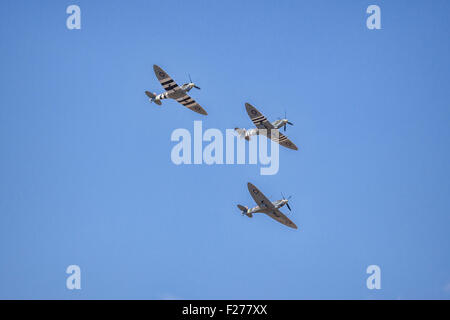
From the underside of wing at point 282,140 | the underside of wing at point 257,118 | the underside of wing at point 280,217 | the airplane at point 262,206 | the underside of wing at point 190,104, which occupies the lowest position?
the underside of wing at point 280,217

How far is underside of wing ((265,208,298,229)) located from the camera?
7144 centimetres

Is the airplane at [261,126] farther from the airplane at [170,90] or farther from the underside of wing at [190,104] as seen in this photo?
the airplane at [170,90]

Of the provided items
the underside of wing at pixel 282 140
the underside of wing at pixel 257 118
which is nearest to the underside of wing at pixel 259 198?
the underside of wing at pixel 257 118

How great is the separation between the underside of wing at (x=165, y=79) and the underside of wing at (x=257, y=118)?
8.49 meters

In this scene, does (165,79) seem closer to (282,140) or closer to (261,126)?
(261,126)

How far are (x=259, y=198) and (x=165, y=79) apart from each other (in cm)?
1728

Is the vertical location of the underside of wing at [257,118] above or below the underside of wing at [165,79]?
→ below

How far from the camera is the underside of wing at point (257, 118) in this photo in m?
74.0

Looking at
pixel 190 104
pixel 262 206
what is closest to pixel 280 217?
pixel 262 206

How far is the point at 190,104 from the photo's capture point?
76.9 metres
